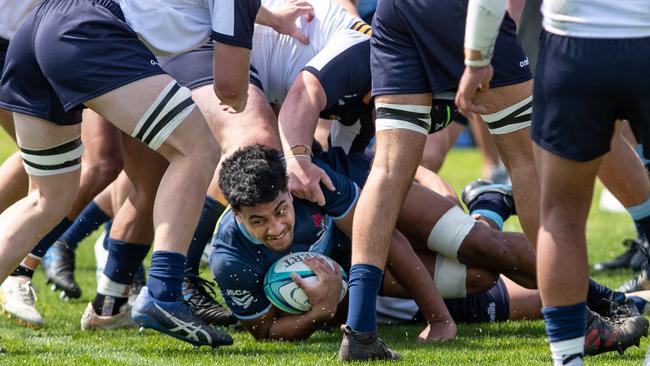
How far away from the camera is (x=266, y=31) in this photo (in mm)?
5828

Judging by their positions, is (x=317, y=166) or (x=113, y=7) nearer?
(x=113, y=7)

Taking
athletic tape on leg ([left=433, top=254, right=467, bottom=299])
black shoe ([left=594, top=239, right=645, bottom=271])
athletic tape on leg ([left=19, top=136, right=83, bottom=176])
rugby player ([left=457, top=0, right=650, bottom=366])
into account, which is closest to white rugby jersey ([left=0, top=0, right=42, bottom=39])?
athletic tape on leg ([left=19, top=136, right=83, bottom=176])

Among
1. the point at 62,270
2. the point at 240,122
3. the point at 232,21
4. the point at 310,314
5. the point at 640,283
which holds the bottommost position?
the point at 62,270

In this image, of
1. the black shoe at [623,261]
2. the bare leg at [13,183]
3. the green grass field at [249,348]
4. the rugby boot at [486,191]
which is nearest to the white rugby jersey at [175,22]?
the green grass field at [249,348]

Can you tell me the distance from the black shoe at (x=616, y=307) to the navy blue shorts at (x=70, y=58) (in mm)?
2112

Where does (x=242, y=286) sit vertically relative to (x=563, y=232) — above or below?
below

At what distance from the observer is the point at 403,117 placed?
428 centimetres

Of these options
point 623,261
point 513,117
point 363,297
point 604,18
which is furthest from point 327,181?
point 623,261

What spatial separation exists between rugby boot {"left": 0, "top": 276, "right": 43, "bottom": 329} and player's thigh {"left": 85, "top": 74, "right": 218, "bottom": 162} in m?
1.40

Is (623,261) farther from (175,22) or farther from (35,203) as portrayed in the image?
(35,203)

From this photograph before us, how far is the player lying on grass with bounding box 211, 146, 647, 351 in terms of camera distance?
4.64m

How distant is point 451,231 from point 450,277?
234mm

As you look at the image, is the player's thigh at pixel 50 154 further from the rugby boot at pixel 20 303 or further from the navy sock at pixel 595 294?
the navy sock at pixel 595 294

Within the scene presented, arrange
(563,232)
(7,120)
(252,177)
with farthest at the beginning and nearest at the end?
(7,120) < (252,177) < (563,232)
